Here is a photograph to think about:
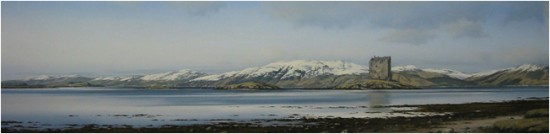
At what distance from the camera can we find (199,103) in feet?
31.3

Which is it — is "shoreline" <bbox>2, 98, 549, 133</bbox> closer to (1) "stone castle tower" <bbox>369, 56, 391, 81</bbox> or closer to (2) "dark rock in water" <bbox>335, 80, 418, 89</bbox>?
(2) "dark rock in water" <bbox>335, 80, 418, 89</bbox>

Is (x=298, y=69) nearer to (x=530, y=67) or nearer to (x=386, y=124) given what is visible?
(x=386, y=124)

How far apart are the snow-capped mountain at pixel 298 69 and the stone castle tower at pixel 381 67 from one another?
14cm

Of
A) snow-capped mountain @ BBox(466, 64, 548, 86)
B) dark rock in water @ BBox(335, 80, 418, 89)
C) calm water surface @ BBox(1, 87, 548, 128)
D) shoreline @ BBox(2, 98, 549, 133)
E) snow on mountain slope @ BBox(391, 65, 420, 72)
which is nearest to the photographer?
shoreline @ BBox(2, 98, 549, 133)

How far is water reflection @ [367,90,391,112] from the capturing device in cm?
940

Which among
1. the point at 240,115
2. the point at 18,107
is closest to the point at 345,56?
the point at 240,115

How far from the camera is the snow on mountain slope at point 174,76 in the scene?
30.7 feet

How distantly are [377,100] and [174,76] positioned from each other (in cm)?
270

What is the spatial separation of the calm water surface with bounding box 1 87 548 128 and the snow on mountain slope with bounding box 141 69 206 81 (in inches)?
7.8

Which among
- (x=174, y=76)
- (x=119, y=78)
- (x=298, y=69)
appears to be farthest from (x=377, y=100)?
(x=119, y=78)

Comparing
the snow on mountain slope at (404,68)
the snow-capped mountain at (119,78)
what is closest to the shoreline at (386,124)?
the snow on mountain slope at (404,68)

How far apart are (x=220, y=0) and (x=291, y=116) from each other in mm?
1745

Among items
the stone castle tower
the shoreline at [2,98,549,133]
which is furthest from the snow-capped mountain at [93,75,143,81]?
the stone castle tower

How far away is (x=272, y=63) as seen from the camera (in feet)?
30.4
